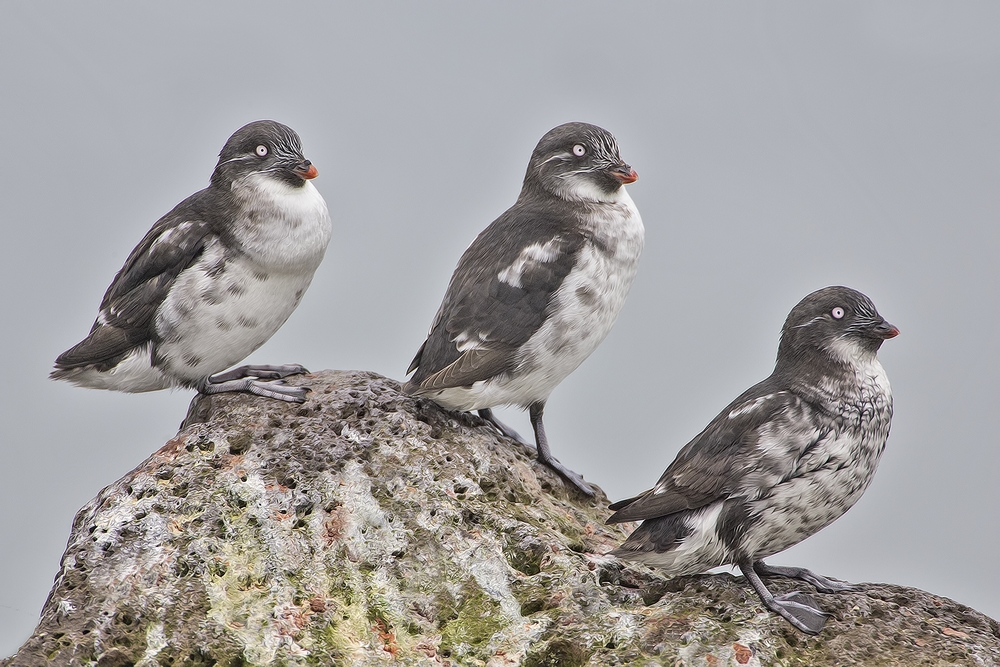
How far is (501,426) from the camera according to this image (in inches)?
295

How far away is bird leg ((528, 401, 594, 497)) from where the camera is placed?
24.1ft

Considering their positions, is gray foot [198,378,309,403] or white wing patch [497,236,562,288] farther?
gray foot [198,378,309,403]

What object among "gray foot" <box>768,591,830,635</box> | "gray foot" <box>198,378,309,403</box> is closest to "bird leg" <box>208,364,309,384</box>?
"gray foot" <box>198,378,309,403</box>

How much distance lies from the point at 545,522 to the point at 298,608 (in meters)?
1.58

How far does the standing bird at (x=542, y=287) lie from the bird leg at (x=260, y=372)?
1.07 metres

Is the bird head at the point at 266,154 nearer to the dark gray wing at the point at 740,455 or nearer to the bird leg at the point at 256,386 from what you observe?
the bird leg at the point at 256,386

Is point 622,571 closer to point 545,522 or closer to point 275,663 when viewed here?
point 545,522

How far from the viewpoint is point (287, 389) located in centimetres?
712

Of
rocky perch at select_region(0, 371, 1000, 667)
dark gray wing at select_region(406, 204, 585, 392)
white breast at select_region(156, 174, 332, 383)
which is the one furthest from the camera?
white breast at select_region(156, 174, 332, 383)

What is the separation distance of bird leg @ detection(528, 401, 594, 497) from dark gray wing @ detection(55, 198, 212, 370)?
2.53m

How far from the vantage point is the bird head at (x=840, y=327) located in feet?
19.9

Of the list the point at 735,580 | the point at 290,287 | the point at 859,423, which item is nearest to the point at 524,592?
the point at 735,580

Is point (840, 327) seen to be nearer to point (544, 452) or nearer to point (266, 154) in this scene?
point (544, 452)

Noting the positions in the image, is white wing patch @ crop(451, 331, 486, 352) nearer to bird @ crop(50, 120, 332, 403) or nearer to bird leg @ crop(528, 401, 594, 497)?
bird leg @ crop(528, 401, 594, 497)
